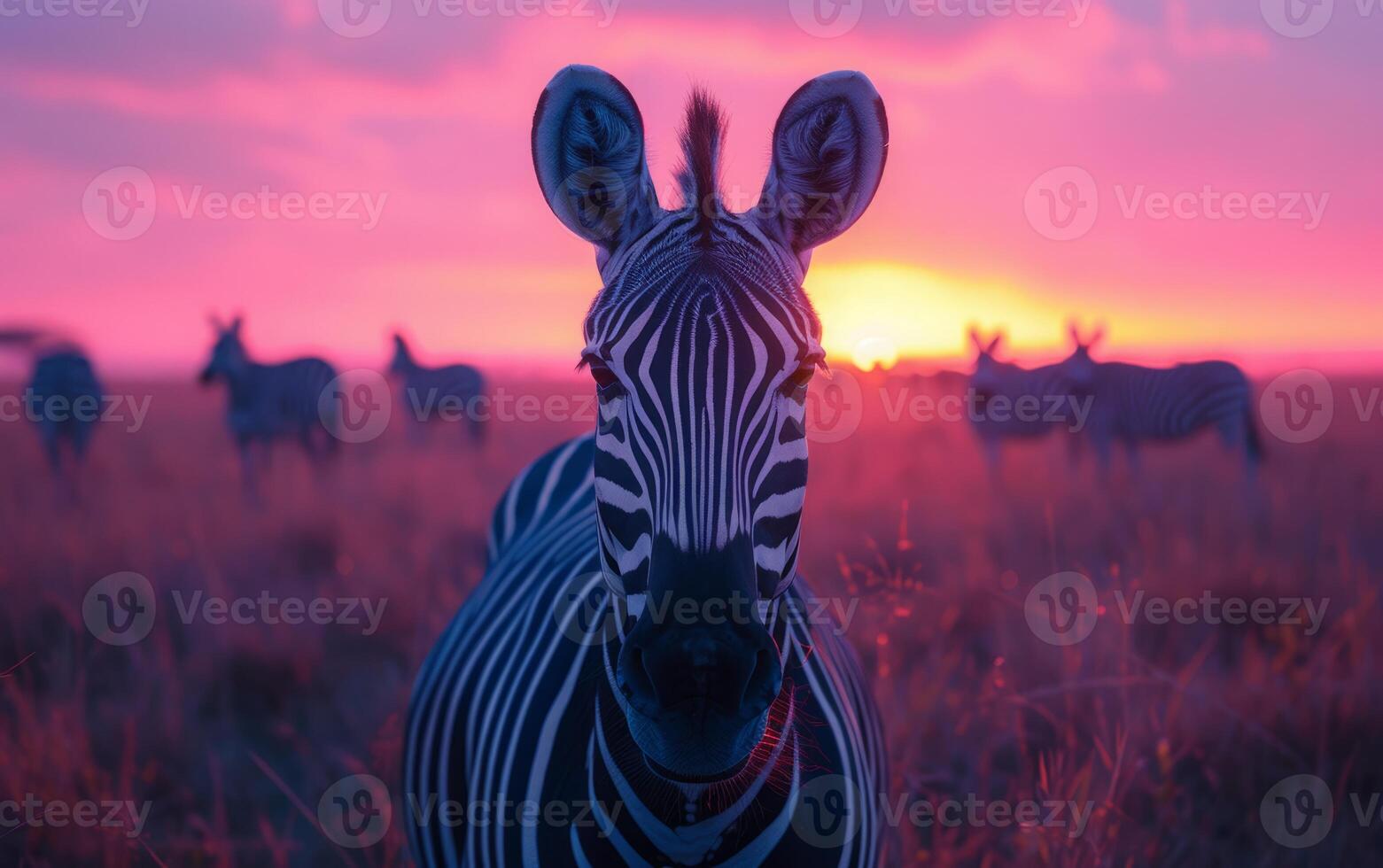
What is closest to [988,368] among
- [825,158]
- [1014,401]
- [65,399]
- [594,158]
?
[1014,401]

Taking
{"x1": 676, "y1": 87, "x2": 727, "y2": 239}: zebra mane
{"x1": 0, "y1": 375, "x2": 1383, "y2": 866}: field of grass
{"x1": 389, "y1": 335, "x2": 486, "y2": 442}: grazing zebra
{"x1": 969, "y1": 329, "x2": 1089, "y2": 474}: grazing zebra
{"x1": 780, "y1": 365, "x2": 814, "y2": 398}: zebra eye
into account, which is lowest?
{"x1": 0, "y1": 375, "x2": 1383, "y2": 866}: field of grass

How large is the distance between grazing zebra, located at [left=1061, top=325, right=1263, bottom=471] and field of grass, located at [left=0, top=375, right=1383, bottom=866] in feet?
4.43

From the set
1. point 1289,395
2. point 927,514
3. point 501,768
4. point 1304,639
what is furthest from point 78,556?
point 1289,395

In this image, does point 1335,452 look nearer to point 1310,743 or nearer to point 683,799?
point 1310,743

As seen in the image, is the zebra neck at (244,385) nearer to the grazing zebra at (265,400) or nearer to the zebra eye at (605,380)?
the grazing zebra at (265,400)

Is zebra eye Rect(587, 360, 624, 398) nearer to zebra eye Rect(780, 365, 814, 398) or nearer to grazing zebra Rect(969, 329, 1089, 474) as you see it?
zebra eye Rect(780, 365, 814, 398)

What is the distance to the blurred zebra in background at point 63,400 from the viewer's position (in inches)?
514

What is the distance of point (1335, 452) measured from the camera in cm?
1582

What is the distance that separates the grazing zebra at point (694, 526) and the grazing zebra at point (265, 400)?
14402mm

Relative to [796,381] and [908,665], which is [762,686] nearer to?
[796,381]

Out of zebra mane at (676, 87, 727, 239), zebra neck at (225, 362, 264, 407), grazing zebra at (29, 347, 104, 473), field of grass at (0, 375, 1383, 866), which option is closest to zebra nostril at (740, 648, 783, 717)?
zebra mane at (676, 87, 727, 239)

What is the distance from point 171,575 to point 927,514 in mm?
9090

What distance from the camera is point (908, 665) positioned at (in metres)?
5.84

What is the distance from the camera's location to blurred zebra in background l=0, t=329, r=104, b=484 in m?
13.0
